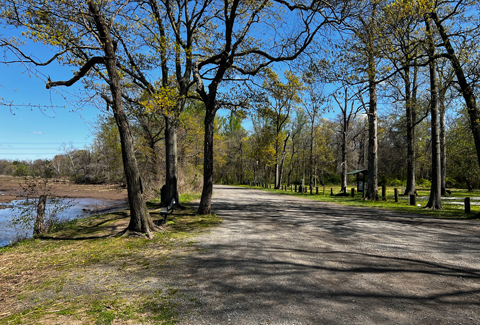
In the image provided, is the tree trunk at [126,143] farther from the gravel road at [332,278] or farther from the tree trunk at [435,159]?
the tree trunk at [435,159]

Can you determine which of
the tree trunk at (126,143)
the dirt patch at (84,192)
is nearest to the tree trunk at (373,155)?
the tree trunk at (126,143)

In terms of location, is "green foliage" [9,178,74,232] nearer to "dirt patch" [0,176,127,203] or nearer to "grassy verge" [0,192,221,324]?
"grassy verge" [0,192,221,324]

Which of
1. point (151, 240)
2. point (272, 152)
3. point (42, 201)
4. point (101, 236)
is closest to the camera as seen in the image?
point (151, 240)

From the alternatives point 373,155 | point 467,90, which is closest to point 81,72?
point 467,90

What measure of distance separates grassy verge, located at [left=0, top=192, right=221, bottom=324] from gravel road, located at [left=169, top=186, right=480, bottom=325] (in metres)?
0.46

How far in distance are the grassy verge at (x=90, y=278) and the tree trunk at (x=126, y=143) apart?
0.49 meters

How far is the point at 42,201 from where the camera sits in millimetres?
7965

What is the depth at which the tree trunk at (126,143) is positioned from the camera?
22.0 feet

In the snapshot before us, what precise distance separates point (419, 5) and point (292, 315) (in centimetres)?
1119

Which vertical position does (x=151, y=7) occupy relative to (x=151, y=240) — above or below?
above

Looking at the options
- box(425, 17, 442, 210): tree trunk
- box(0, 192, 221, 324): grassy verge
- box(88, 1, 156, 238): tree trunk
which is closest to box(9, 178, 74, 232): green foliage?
box(0, 192, 221, 324): grassy verge

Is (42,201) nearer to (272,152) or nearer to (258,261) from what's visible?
(258,261)

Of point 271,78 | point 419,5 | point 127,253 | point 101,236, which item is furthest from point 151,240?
point 419,5

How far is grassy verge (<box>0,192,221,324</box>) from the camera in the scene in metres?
3.14
